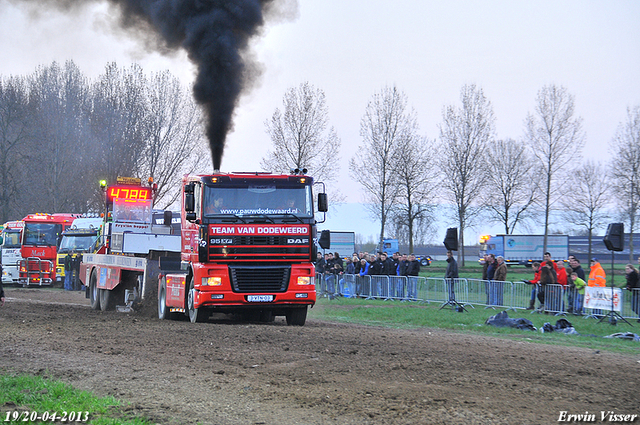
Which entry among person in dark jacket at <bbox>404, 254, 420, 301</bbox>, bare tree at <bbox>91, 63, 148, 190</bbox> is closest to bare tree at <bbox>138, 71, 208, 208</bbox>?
bare tree at <bbox>91, 63, 148, 190</bbox>

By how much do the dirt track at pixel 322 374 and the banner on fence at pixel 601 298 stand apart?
5586 millimetres

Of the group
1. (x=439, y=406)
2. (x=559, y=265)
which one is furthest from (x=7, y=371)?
→ (x=559, y=265)

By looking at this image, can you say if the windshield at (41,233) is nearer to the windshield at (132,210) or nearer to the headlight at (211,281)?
the windshield at (132,210)

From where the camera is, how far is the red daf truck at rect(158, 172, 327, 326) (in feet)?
47.4

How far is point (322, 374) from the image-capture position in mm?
8867

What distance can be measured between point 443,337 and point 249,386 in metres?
7.12

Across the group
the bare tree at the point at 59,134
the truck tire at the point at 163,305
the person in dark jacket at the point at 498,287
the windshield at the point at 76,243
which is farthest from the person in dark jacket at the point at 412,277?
the bare tree at the point at 59,134

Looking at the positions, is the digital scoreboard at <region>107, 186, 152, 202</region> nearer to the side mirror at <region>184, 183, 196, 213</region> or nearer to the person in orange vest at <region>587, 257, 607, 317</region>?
Answer: the side mirror at <region>184, 183, 196, 213</region>

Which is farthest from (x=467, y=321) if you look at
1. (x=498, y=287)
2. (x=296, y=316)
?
(x=296, y=316)

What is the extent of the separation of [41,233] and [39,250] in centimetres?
91

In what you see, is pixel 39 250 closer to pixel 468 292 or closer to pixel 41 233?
pixel 41 233

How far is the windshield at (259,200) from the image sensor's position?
47.5 ft

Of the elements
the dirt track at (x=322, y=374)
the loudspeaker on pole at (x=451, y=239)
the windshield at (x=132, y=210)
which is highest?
the windshield at (x=132, y=210)

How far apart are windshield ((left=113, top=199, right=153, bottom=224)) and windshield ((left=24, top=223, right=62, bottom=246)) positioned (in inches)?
665
